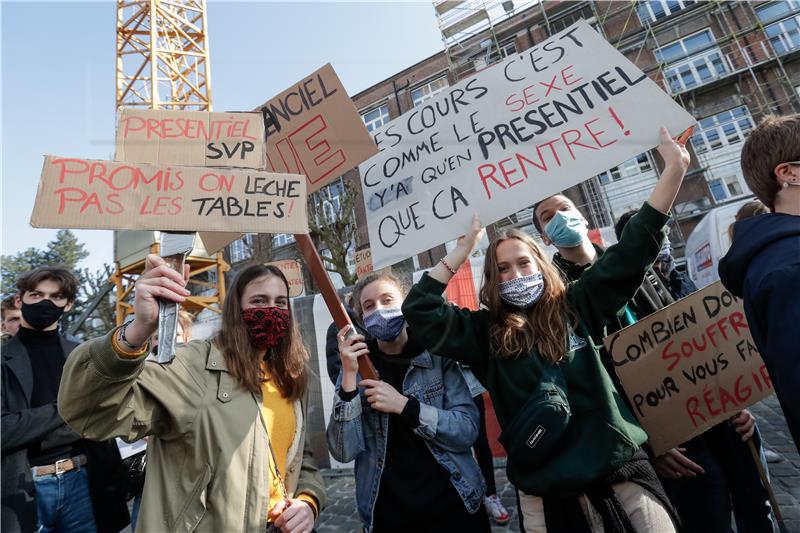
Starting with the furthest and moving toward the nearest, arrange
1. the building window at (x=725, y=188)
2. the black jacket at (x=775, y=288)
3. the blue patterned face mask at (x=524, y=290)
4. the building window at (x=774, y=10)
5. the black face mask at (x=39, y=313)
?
the building window at (x=774, y=10) → the building window at (x=725, y=188) → the black face mask at (x=39, y=313) → the blue patterned face mask at (x=524, y=290) → the black jacket at (x=775, y=288)

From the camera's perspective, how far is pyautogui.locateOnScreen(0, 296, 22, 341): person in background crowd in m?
2.95

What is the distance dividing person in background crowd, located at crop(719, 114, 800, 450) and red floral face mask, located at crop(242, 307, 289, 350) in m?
1.71

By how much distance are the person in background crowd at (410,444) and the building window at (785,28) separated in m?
22.6

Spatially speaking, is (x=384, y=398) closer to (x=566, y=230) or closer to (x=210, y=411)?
(x=210, y=411)

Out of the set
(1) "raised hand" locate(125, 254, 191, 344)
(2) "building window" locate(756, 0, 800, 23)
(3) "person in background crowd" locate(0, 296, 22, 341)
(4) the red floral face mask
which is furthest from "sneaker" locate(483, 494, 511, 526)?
(2) "building window" locate(756, 0, 800, 23)

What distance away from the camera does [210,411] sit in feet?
4.66

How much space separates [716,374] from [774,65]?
21474mm

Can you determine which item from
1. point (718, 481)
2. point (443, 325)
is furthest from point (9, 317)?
point (718, 481)

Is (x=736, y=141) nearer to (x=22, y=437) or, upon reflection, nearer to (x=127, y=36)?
(x=22, y=437)

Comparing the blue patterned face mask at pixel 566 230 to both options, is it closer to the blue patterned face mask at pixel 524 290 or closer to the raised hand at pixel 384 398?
the blue patterned face mask at pixel 524 290

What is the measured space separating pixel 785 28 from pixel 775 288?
23243mm

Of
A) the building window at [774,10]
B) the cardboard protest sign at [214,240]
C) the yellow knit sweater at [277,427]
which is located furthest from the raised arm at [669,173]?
the building window at [774,10]

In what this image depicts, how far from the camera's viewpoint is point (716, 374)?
1817 mm

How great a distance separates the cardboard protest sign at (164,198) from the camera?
1.35 meters
